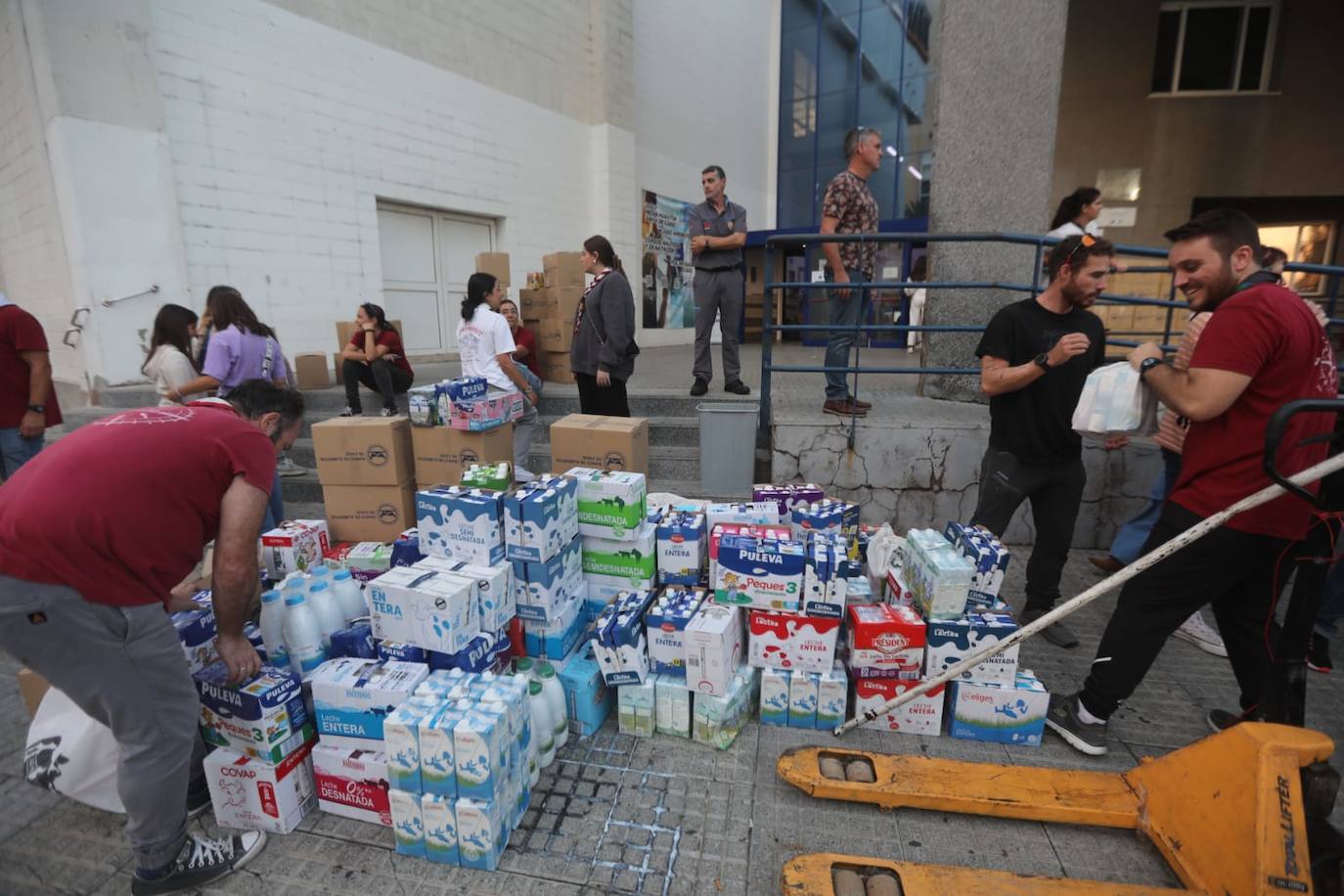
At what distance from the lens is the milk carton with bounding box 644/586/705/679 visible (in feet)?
8.94

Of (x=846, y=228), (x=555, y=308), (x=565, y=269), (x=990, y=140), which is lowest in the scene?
(x=555, y=308)

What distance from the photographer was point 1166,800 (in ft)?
7.04

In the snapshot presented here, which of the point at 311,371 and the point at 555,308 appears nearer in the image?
the point at 555,308

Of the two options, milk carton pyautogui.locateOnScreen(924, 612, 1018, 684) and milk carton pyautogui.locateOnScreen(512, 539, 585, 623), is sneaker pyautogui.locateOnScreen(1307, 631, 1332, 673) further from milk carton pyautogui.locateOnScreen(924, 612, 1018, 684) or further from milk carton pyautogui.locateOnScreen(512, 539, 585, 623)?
milk carton pyautogui.locateOnScreen(512, 539, 585, 623)

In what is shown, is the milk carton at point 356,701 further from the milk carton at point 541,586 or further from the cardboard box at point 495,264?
the cardboard box at point 495,264

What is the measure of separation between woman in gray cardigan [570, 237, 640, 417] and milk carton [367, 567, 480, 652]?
9.30ft

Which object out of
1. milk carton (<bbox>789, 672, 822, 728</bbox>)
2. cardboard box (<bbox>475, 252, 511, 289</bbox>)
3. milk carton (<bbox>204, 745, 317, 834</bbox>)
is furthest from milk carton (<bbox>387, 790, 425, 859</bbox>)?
cardboard box (<bbox>475, 252, 511, 289</bbox>)

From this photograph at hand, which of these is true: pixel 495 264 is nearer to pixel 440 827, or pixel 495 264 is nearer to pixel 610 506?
pixel 610 506

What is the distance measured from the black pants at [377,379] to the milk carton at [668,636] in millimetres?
4684

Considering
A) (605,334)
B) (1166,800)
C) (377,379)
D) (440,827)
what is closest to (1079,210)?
(605,334)

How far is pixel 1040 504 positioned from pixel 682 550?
6.78 feet

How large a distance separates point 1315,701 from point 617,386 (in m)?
4.59

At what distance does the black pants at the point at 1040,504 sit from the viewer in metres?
3.38

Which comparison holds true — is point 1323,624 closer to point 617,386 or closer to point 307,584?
point 617,386
